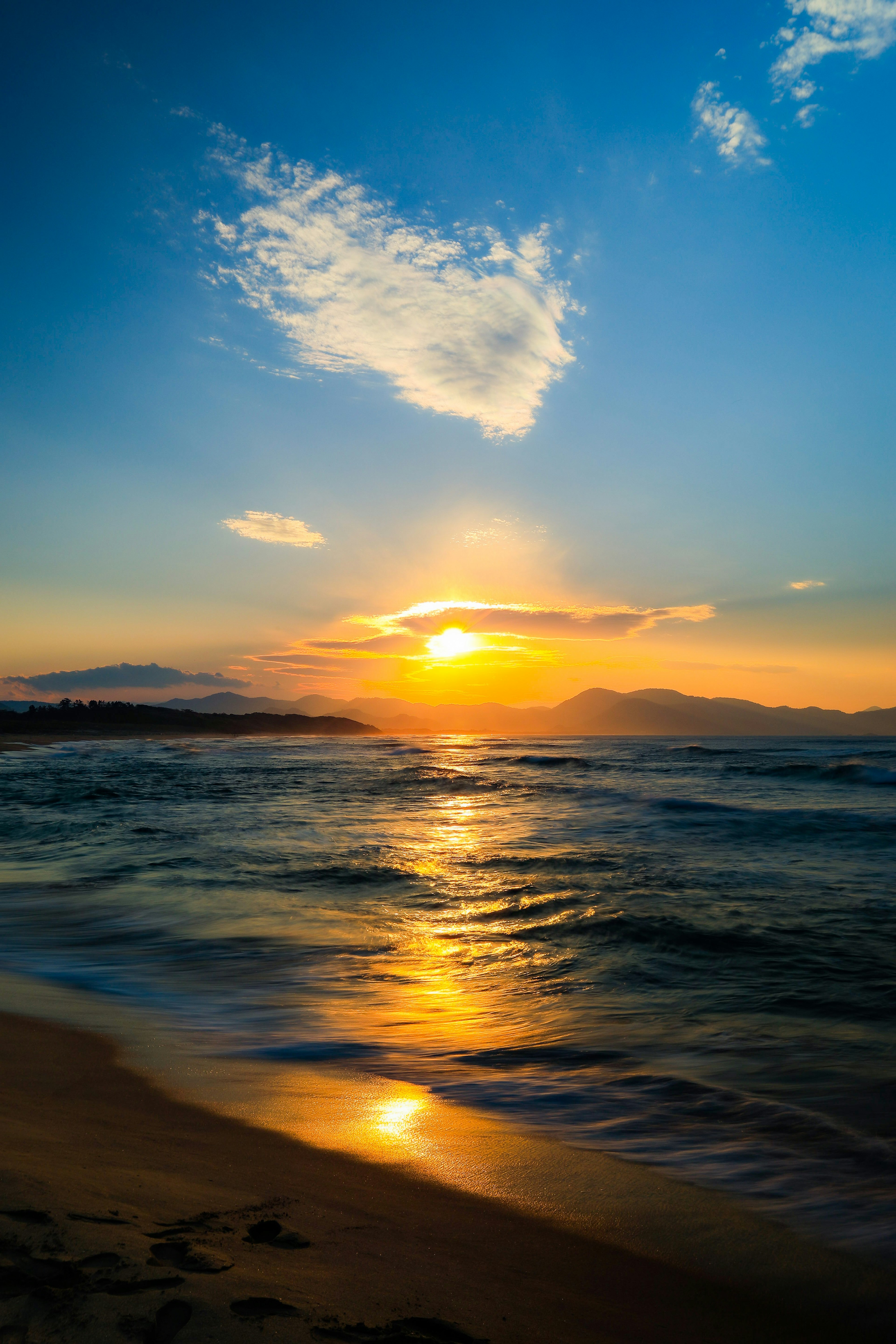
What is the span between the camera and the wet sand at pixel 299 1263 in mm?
1807

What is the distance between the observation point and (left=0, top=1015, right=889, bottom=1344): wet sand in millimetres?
1807

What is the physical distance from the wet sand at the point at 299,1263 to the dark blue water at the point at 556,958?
860 millimetres

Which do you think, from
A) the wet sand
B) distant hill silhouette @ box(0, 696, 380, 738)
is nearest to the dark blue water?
the wet sand

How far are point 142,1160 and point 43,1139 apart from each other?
441mm

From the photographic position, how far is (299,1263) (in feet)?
7.06

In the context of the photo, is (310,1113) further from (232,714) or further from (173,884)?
(232,714)

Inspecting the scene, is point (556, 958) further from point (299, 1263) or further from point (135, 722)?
point (135, 722)

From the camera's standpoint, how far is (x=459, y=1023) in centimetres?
506

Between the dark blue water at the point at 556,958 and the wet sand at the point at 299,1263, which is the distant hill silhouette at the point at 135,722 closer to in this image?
the dark blue water at the point at 556,958

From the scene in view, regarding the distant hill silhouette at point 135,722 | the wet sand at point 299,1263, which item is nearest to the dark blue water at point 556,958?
the wet sand at point 299,1263

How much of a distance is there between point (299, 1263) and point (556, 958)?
476 cm

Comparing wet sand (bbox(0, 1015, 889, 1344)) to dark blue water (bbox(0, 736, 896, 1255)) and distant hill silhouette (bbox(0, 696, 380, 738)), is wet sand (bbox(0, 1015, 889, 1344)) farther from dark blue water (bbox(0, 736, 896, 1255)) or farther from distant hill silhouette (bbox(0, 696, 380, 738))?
distant hill silhouette (bbox(0, 696, 380, 738))

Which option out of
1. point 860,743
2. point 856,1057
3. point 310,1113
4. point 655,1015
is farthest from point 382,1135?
point 860,743

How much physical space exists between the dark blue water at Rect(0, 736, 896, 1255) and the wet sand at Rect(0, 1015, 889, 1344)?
860mm
